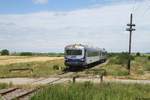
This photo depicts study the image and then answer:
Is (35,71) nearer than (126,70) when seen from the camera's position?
Yes

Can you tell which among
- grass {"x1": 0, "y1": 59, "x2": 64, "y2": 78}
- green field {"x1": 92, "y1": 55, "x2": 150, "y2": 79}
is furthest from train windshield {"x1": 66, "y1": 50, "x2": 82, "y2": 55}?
green field {"x1": 92, "y1": 55, "x2": 150, "y2": 79}

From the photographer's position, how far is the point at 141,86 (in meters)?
26.1

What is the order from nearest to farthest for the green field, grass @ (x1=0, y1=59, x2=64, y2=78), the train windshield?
grass @ (x1=0, y1=59, x2=64, y2=78) → the green field → the train windshield

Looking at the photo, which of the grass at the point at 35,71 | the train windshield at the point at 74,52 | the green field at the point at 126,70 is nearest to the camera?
the grass at the point at 35,71

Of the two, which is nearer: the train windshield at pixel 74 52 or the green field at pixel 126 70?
the green field at pixel 126 70

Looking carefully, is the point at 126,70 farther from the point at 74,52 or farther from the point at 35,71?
the point at 35,71

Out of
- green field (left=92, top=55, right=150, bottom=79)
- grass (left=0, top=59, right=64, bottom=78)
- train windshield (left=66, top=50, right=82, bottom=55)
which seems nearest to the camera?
grass (left=0, top=59, right=64, bottom=78)

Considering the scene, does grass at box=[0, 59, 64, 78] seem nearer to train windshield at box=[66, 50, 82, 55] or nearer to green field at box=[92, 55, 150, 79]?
train windshield at box=[66, 50, 82, 55]

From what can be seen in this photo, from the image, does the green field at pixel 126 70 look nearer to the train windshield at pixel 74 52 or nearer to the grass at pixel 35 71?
the train windshield at pixel 74 52

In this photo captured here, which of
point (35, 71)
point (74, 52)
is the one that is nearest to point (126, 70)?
point (74, 52)

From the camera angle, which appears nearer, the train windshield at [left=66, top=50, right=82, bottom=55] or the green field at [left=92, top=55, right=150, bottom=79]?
the green field at [left=92, top=55, right=150, bottom=79]

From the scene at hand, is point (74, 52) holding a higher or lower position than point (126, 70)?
higher

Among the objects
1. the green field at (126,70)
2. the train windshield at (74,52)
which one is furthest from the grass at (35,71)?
the green field at (126,70)

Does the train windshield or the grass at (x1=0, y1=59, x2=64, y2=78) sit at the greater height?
the train windshield
